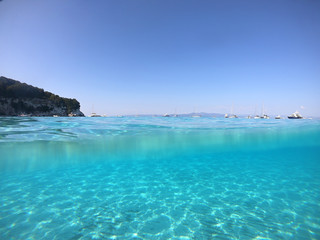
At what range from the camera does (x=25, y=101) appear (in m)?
61.5

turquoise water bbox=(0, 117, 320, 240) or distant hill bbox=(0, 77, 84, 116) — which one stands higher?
distant hill bbox=(0, 77, 84, 116)

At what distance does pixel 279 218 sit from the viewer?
5754 mm

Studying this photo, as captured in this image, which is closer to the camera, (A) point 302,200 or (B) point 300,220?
(B) point 300,220

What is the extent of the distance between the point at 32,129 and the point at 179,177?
73.3 ft

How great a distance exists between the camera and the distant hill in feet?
185

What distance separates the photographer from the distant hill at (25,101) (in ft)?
185

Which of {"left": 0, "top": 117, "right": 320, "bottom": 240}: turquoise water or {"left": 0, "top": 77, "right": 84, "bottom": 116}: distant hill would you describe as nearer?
{"left": 0, "top": 117, "right": 320, "bottom": 240}: turquoise water

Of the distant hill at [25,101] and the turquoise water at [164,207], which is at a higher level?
the distant hill at [25,101]

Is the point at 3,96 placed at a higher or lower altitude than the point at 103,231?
higher

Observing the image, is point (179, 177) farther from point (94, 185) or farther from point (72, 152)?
point (72, 152)

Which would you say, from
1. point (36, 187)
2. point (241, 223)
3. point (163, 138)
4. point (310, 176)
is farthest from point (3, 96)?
point (310, 176)

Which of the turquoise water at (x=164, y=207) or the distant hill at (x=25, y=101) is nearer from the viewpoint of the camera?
the turquoise water at (x=164, y=207)

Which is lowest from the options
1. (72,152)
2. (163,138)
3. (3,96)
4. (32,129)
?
(72,152)

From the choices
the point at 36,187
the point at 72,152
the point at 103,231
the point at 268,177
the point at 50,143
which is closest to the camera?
the point at 103,231
